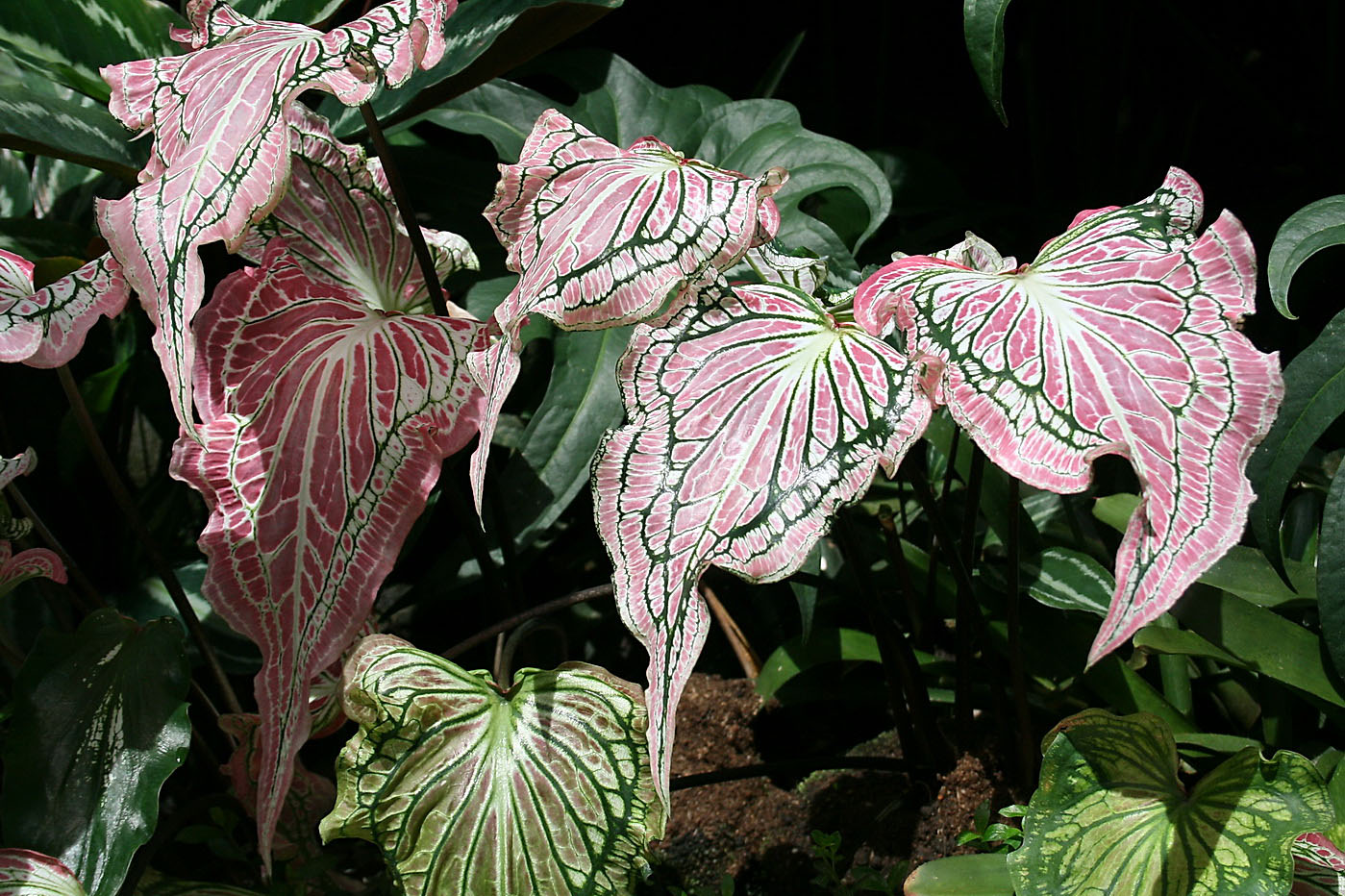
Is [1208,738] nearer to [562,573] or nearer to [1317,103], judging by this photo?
[562,573]

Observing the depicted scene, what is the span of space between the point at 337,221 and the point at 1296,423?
0.73m

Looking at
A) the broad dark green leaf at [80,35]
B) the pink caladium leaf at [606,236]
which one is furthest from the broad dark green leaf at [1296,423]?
the broad dark green leaf at [80,35]

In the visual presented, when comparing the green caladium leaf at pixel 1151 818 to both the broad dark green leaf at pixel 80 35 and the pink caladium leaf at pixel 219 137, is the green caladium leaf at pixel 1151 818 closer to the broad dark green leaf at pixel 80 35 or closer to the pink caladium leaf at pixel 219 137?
the pink caladium leaf at pixel 219 137

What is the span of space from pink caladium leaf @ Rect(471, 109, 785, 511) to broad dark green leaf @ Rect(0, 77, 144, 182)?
466 millimetres

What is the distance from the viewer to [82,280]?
0.72 metres

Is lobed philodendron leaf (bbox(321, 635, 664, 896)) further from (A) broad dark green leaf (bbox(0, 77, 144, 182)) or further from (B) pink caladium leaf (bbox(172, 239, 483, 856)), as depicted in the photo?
(A) broad dark green leaf (bbox(0, 77, 144, 182))

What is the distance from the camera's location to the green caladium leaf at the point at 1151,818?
59 centimetres

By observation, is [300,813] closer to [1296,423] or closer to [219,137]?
[219,137]

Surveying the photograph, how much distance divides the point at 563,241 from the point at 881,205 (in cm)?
44

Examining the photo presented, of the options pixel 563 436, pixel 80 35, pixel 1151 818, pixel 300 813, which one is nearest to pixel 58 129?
pixel 80 35

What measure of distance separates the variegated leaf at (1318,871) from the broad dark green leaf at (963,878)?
0.17 m

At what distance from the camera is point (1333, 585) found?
687 mm

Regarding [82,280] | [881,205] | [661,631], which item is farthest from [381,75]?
[881,205]

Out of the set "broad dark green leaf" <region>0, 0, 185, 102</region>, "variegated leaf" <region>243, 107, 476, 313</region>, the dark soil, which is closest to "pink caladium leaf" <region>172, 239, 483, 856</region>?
"variegated leaf" <region>243, 107, 476, 313</region>
